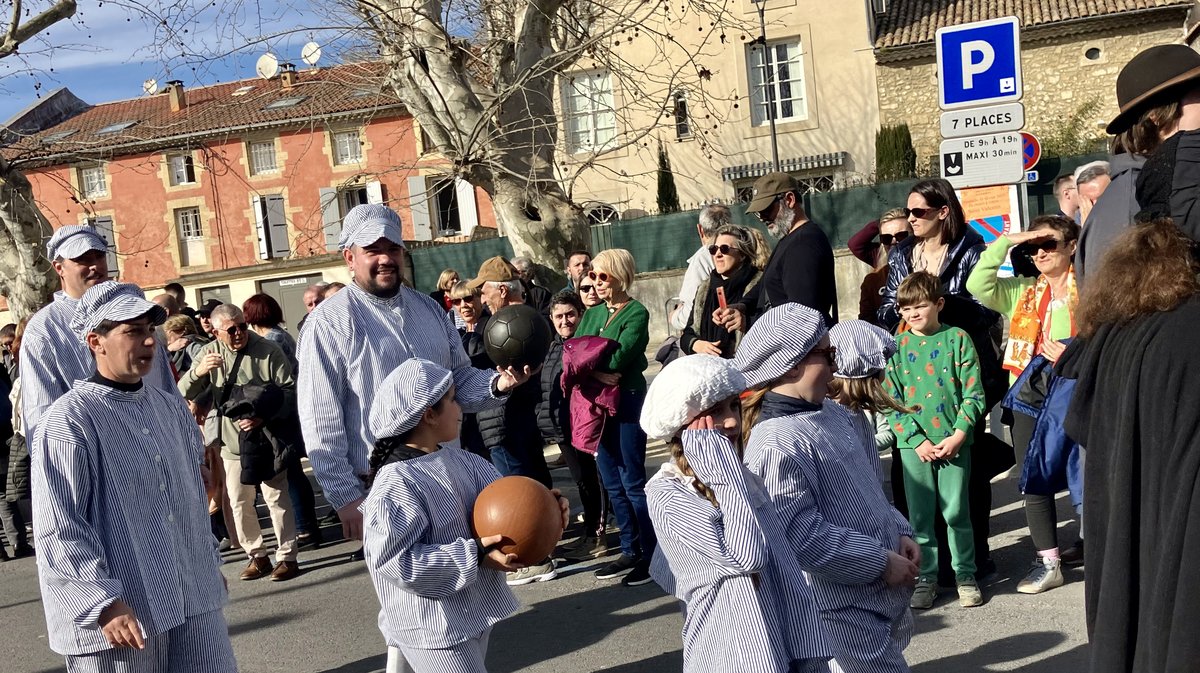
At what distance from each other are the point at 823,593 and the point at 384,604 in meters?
1.49

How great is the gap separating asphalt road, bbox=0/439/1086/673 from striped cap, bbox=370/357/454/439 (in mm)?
2518

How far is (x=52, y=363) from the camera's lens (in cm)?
538

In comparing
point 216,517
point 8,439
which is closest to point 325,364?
point 216,517

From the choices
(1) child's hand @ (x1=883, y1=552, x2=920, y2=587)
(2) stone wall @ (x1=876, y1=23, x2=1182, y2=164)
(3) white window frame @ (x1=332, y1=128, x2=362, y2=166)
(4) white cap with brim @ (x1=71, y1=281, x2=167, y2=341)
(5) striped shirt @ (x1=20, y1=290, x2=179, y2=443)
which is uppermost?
(3) white window frame @ (x1=332, y1=128, x2=362, y2=166)

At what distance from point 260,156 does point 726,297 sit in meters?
40.3

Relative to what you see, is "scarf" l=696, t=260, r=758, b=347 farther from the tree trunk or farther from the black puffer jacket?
the tree trunk

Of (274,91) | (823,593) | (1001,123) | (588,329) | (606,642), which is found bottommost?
(606,642)

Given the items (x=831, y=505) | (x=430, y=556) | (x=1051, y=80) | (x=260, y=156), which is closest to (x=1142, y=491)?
(x=831, y=505)

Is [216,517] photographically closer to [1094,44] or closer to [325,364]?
[325,364]

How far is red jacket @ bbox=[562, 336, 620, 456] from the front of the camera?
24.4 ft

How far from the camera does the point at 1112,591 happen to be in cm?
308

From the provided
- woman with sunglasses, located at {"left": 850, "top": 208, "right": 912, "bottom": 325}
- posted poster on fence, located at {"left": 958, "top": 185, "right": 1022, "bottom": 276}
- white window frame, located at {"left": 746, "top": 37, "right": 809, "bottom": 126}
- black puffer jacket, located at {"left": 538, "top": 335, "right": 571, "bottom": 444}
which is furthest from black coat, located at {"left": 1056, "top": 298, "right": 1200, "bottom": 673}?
white window frame, located at {"left": 746, "top": 37, "right": 809, "bottom": 126}

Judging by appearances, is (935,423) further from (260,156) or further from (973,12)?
(260,156)

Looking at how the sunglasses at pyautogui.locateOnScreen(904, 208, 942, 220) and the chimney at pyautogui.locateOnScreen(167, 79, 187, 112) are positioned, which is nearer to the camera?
the sunglasses at pyautogui.locateOnScreen(904, 208, 942, 220)
